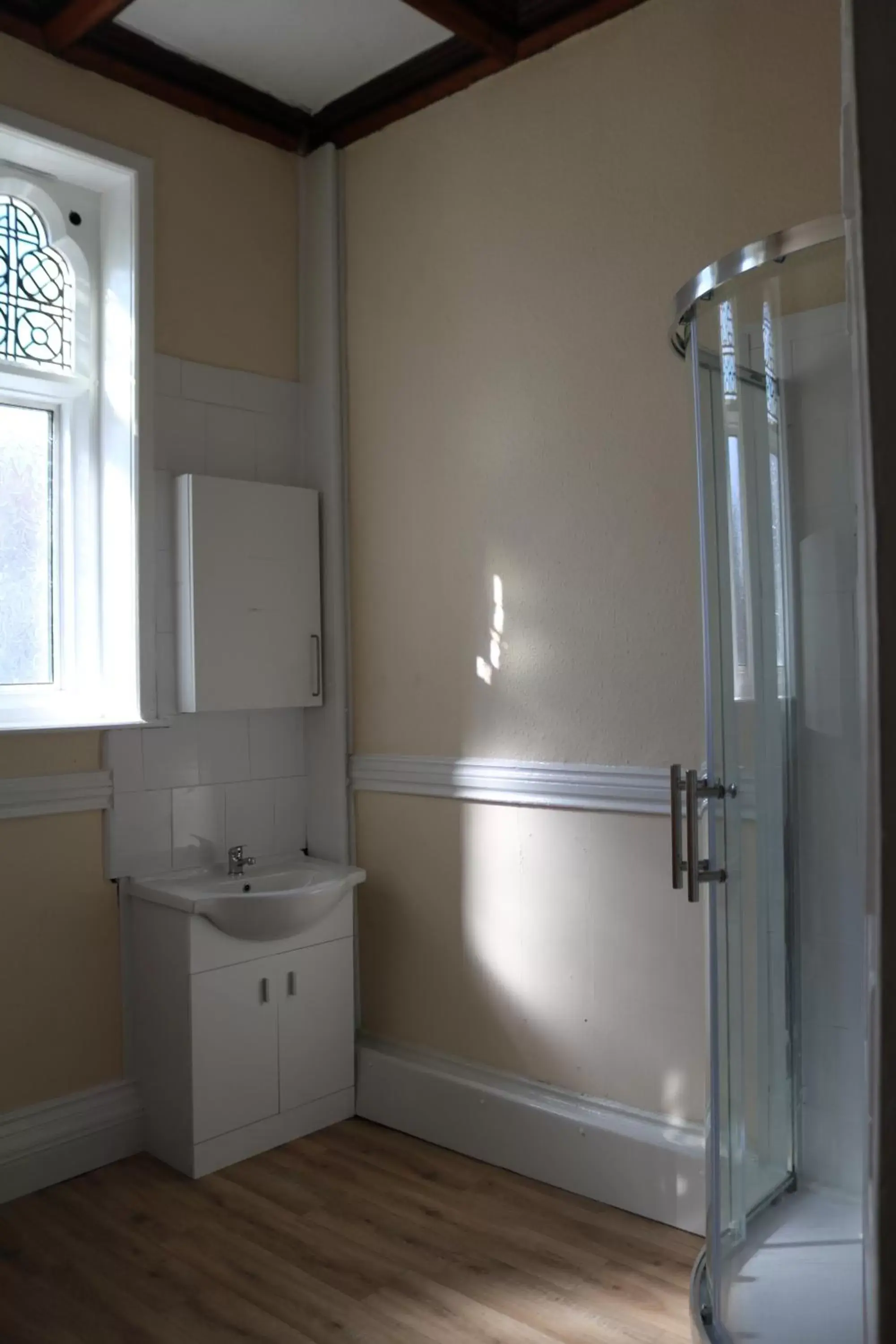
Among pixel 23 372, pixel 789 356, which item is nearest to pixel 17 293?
pixel 23 372

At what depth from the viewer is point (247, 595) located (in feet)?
11.1

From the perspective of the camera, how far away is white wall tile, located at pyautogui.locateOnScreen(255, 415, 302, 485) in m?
3.60

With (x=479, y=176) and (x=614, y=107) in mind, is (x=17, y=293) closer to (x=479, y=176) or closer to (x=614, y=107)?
(x=479, y=176)

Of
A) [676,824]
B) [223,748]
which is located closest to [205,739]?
[223,748]

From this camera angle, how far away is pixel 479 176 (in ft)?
10.6

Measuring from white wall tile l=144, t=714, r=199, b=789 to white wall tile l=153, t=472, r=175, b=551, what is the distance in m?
0.53

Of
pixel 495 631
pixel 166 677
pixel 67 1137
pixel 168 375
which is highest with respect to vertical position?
pixel 168 375

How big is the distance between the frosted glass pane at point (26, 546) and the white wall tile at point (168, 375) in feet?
1.12

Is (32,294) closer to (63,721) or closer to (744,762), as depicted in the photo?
(63,721)

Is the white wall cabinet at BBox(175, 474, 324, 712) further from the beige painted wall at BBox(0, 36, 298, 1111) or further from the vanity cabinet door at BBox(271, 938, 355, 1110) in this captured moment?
the vanity cabinet door at BBox(271, 938, 355, 1110)

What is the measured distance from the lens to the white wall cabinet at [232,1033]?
299cm

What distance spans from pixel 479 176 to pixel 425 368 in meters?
0.57

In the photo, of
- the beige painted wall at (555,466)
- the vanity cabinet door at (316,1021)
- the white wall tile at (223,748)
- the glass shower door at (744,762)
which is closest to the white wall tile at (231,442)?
the beige painted wall at (555,466)

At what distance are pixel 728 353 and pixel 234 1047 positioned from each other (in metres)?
2.28
